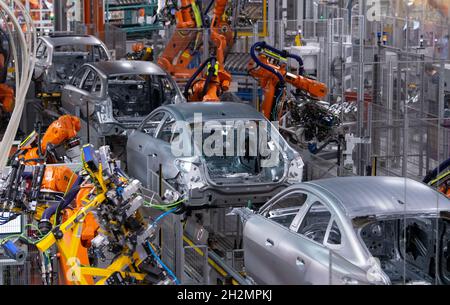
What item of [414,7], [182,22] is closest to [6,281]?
[182,22]

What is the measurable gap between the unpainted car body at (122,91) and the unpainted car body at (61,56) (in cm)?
240

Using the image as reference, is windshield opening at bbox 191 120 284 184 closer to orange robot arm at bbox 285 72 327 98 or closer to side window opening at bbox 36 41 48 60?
orange robot arm at bbox 285 72 327 98

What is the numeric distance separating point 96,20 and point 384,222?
16599 millimetres

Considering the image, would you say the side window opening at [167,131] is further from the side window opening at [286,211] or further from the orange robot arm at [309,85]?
the orange robot arm at [309,85]

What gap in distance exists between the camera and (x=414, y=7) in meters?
17.7

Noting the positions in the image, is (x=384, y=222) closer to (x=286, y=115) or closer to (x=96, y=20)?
(x=286, y=115)

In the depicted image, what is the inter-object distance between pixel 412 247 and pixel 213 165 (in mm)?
3481

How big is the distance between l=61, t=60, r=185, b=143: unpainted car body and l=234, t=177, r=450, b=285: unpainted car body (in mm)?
6144

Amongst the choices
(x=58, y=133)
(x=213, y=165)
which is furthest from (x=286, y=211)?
(x=58, y=133)

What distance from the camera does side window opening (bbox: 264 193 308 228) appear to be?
23.4 feet

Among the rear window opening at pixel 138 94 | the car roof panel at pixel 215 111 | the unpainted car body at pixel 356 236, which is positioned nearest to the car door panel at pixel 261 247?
the unpainted car body at pixel 356 236

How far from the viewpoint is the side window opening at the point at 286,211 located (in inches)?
281

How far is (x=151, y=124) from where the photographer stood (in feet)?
35.3

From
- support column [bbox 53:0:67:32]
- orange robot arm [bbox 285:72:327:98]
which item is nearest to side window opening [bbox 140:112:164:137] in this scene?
orange robot arm [bbox 285:72:327:98]
